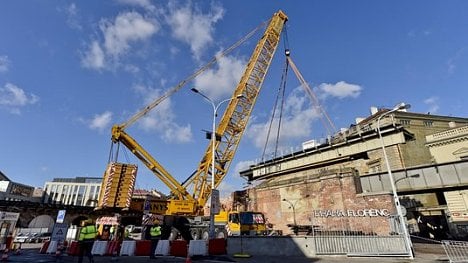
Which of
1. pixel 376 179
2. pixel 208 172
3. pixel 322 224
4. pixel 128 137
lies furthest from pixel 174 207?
pixel 376 179

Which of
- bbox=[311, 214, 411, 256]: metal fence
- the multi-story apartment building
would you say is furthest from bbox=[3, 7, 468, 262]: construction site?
the multi-story apartment building

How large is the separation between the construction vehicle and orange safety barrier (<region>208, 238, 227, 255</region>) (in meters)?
9.27

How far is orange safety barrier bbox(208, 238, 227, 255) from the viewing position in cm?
1480

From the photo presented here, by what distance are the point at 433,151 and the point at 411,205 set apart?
30.4 feet

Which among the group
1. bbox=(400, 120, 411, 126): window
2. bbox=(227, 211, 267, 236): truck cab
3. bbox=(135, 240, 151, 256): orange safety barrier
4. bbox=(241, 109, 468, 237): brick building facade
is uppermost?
bbox=(400, 120, 411, 126): window

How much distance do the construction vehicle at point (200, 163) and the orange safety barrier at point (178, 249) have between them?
9568mm

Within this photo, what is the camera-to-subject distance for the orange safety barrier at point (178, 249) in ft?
47.9

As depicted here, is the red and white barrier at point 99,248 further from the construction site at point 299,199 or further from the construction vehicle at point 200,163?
the construction vehicle at point 200,163

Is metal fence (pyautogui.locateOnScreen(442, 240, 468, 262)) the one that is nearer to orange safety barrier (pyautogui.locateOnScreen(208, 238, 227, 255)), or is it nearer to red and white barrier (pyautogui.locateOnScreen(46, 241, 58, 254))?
orange safety barrier (pyautogui.locateOnScreen(208, 238, 227, 255))

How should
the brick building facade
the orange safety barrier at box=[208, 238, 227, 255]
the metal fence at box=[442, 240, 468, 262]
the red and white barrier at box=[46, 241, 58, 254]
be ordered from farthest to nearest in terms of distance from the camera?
the brick building facade → the red and white barrier at box=[46, 241, 58, 254] → the orange safety barrier at box=[208, 238, 227, 255] → the metal fence at box=[442, 240, 468, 262]

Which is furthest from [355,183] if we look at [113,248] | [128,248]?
[113,248]

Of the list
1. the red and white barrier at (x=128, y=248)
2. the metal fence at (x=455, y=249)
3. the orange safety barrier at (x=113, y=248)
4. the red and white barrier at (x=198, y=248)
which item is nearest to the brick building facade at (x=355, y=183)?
the metal fence at (x=455, y=249)

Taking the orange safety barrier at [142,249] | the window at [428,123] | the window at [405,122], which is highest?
the window at [428,123]

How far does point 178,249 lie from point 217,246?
82.0 inches
